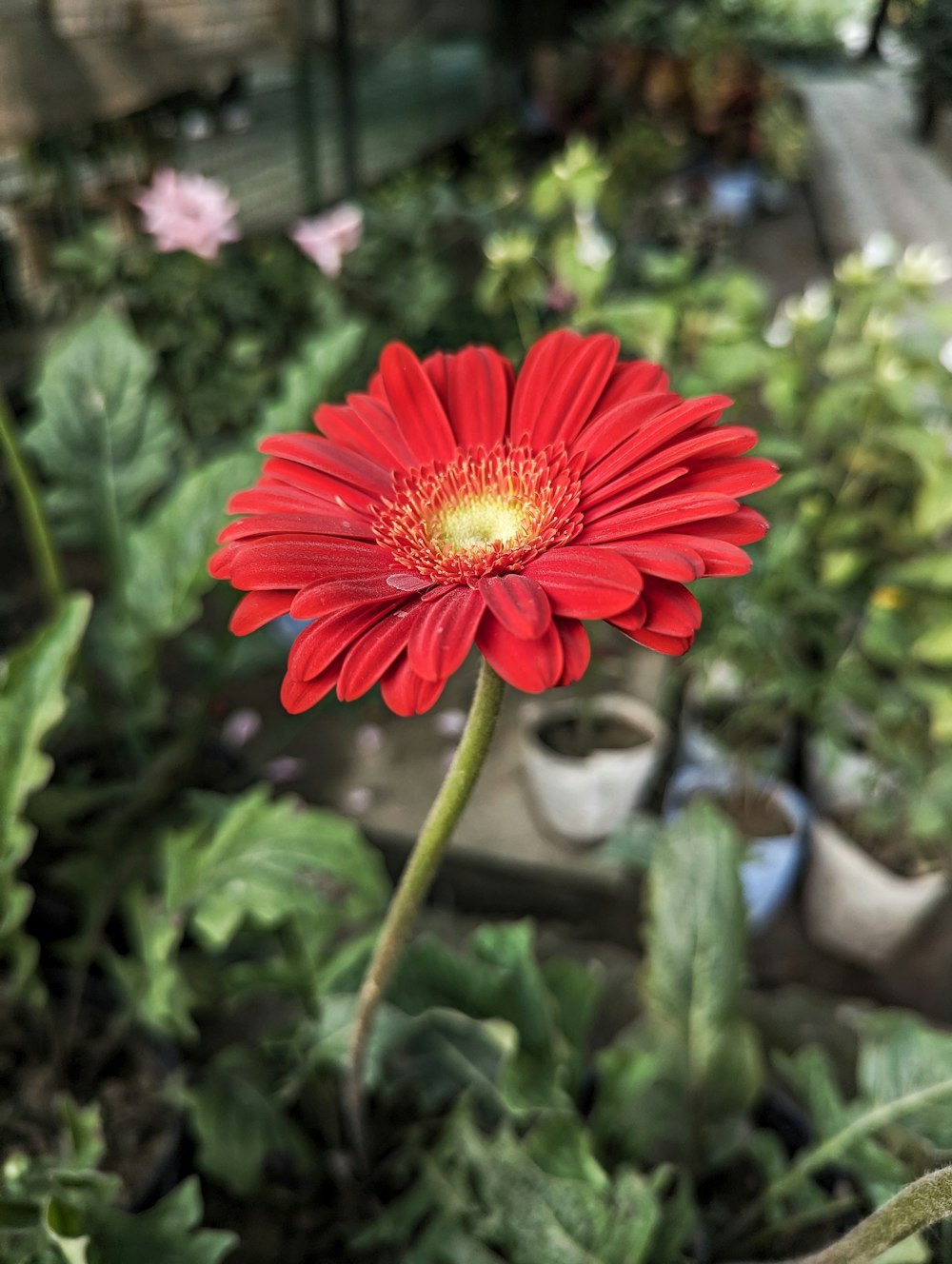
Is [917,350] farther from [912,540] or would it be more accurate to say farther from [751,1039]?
[751,1039]

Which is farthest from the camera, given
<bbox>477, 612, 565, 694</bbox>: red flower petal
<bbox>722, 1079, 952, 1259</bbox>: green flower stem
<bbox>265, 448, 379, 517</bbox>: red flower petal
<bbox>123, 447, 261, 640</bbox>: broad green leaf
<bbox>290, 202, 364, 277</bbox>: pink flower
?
<bbox>290, 202, 364, 277</bbox>: pink flower

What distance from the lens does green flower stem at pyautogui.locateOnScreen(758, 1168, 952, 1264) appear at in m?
0.35

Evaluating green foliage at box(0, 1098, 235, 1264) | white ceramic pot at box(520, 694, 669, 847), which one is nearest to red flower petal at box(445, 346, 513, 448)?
green foliage at box(0, 1098, 235, 1264)

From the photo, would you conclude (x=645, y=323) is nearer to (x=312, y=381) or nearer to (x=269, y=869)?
(x=312, y=381)

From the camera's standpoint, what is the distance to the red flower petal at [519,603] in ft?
1.10

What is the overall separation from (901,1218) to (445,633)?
299 mm

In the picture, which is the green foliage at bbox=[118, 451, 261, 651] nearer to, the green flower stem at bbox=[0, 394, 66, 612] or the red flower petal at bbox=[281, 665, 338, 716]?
the green flower stem at bbox=[0, 394, 66, 612]

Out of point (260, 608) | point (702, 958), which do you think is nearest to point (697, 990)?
point (702, 958)

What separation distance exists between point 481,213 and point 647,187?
3.49ft

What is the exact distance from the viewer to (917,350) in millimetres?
1017

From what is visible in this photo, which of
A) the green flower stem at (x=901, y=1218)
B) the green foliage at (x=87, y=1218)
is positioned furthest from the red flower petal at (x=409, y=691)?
the green foliage at (x=87, y=1218)

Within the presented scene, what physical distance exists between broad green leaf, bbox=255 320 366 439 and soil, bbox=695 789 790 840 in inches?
28.6

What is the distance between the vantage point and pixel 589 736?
1.29 m

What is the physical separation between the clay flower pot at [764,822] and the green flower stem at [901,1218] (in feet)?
2.56
